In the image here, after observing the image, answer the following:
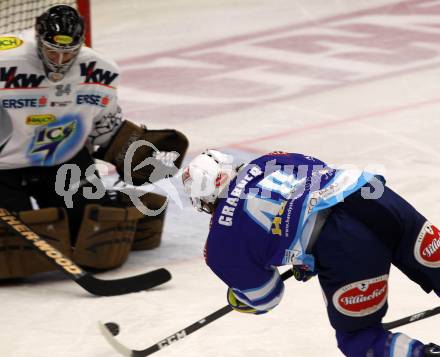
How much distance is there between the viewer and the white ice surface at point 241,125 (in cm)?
462

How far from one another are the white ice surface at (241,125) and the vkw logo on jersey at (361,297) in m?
0.72

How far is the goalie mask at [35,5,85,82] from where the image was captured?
16.5 ft

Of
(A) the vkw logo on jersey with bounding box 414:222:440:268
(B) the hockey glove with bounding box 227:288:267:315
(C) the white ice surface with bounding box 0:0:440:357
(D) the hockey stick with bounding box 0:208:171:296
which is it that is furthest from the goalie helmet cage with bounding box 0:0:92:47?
(A) the vkw logo on jersey with bounding box 414:222:440:268

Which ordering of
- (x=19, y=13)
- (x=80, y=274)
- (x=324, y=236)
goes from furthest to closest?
(x=19, y=13) → (x=80, y=274) → (x=324, y=236)

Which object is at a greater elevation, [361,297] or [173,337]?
[361,297]

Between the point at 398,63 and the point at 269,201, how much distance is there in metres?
5.12

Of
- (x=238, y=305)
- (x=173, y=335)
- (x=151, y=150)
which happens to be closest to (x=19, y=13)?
(x=151, y=150)

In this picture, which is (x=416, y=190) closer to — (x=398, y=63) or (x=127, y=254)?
(x=127, y=254)

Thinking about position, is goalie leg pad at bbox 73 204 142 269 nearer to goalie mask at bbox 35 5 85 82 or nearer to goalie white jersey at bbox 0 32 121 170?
goalie white jersey at bbox 0 32 121 170

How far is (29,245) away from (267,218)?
1730 millimetres

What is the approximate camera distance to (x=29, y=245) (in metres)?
5.11

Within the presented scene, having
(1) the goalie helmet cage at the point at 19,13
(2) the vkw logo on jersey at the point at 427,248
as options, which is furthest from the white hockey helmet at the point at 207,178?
(1) the goalie helmet cage at the point at 19,13

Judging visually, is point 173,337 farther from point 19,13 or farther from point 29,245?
point 19,13

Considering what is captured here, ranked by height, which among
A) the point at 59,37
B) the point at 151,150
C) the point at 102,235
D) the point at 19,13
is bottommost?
the point at 19,13
